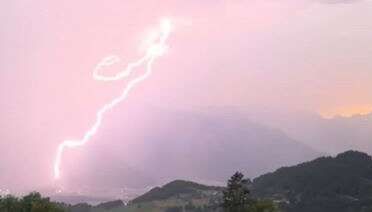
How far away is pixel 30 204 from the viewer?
15838 cm

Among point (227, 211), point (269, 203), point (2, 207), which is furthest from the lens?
point (2, 207)

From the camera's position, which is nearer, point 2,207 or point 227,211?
point 227,211

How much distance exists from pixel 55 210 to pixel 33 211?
527cm

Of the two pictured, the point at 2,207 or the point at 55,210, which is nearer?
the point at 55,210

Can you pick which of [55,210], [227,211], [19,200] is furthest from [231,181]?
[19,200]

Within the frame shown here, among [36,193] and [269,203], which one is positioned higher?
[36,193]

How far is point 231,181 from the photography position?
149m

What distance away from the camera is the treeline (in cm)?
15386

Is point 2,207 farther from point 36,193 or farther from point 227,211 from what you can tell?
point 227,211

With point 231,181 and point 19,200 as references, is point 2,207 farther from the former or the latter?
point 231,181

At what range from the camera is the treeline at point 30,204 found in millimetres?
153863

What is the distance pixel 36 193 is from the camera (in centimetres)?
16812

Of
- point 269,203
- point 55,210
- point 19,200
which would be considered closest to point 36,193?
point 19,200

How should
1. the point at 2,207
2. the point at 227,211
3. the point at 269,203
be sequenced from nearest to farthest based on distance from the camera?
the point at 269,203 < the point at 227,211 < the point at 2,207
